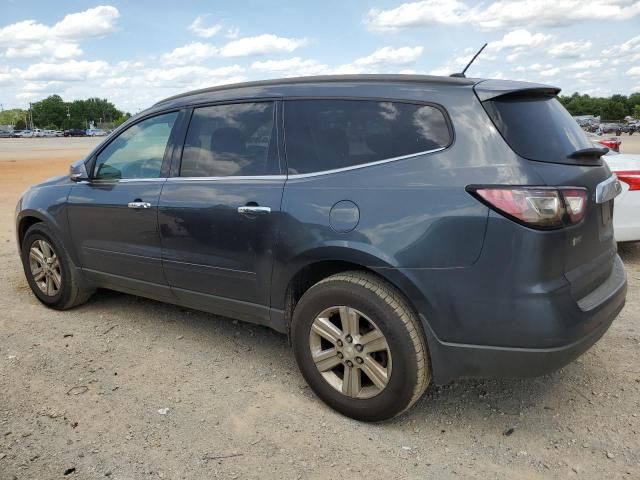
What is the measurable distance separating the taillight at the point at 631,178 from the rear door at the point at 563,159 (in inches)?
124

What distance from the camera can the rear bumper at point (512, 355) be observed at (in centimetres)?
270

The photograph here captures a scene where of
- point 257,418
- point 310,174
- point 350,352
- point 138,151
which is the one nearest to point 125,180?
point 138,151

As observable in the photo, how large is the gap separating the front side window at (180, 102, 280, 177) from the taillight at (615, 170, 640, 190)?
408 cm

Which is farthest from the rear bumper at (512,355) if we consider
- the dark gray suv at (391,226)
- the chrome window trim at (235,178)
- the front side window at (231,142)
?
the front side window at (231,142)

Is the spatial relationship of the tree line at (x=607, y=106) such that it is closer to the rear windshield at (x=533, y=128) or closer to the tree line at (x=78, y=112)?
the tree line at (x=78, y=112)

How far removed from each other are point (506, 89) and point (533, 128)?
24cm

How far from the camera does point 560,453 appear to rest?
2.86 metres

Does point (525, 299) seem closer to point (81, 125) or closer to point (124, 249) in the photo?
point (124, 249)

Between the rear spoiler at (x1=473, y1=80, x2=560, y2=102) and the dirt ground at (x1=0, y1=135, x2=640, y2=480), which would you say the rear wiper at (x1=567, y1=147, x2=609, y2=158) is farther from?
the dirt ground at (x1=0, y1=135, x2=640, y2=480)

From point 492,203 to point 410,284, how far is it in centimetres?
55

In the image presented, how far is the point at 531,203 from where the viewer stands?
2.61m

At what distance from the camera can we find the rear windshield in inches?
109

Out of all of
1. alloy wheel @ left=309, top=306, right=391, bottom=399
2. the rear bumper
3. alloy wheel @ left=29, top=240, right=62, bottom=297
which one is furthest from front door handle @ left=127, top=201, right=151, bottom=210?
the rear bumper

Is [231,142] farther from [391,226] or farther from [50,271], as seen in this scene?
[50,271]
